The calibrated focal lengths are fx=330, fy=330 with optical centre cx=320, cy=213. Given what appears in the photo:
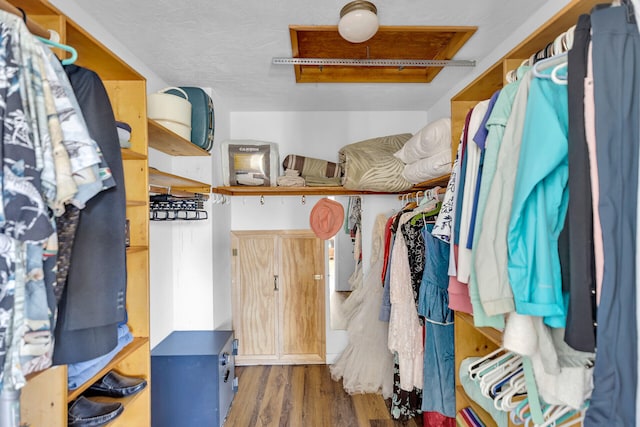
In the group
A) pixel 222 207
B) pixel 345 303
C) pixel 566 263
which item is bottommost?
pixel 345 303

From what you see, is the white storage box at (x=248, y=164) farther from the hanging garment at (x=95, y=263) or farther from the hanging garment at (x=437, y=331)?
the hanging garment at (x=95, y=263)

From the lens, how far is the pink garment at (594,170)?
0.70 meters

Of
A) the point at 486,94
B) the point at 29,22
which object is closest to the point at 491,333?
the point at 486,94

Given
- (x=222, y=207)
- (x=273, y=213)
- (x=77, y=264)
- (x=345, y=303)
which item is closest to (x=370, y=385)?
(x=345, y=303)

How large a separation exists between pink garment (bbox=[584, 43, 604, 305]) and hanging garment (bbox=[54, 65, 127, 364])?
121 centimetres

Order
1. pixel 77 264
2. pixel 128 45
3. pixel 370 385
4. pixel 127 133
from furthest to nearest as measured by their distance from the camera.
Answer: pixel 370 385 < pixel 128 45 < pixel 127 133 < pixel 77 264

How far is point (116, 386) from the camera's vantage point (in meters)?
1.40

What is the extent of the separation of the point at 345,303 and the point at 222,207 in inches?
55.5

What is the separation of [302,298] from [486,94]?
229 cm

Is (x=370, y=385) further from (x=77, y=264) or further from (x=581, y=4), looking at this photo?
(x=581, y=4)

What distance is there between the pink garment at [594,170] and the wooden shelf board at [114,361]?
4.92 ft

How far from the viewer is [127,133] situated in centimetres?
138

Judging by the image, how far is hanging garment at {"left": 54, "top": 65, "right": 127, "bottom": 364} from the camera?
0.86 metres

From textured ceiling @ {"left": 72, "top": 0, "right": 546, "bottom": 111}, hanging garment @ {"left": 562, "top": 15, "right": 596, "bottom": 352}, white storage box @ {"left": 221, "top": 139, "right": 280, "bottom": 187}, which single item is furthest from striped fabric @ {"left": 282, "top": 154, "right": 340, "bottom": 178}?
hanging garment @ {"left": 562, "top": 15, "right": 596, "bottom": 352}
